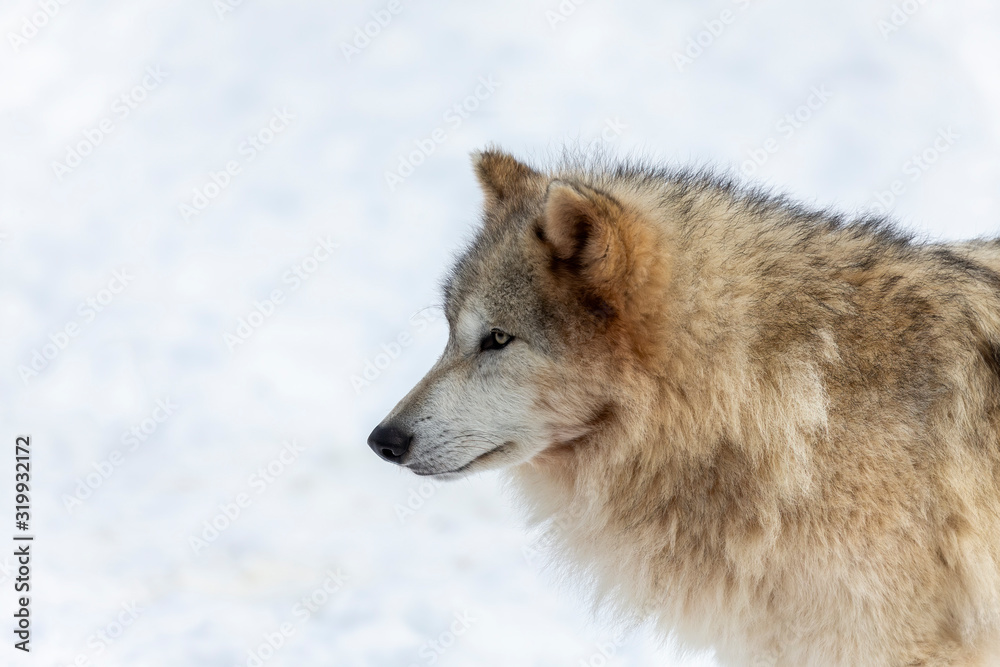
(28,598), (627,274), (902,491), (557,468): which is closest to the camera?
(902,491)

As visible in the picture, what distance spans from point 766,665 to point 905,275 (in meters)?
2.01

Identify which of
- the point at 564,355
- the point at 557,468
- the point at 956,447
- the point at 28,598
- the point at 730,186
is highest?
the point at 730,186

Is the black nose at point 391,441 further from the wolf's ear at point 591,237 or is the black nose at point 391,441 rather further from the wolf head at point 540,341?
the wolf's ear at point 591,237

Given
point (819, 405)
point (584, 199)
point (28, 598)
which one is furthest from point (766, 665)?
point (28, 598)

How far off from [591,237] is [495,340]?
750 millimetres

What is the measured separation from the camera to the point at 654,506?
3.95m

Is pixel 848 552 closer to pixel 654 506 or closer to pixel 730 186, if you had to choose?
pixel 654 506

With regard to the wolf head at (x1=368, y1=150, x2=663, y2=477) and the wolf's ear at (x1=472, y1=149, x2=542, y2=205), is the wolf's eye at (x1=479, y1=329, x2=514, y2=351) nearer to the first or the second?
the wolf head at (x1=368, y1=150, x2=663, y2=477)

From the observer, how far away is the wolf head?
3717 millimetres

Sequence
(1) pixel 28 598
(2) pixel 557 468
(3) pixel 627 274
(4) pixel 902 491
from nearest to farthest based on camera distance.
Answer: (4) pixel 902 491 < (3) pixel 627 274 < (2) pixel 557 468 < (1) pixel 28 598

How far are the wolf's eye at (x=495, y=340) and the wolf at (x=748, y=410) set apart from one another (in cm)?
1

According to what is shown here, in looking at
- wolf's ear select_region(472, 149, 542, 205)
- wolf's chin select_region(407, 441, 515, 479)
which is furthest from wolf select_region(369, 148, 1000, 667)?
wolf's ear select_region(472, 149, 542, 205)

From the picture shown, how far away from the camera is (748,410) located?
3.69m

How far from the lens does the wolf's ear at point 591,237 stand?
11.8 feet
